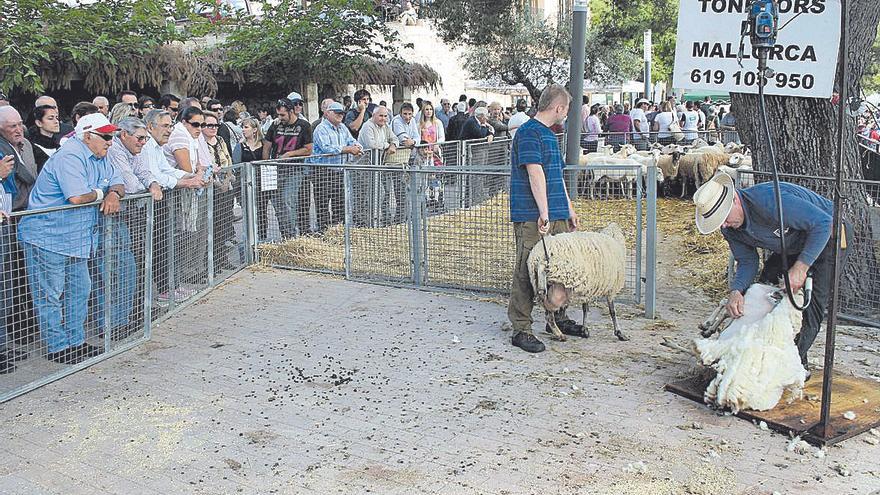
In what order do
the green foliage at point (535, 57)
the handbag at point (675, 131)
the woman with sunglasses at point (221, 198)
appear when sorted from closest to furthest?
1. the woman with sunglasses at point (221, 198)
2. the handbag at point (675, 131)
3. the green foliage at point (535, 57)

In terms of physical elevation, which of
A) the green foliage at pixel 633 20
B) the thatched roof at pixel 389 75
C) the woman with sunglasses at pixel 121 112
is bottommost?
the woman with sunglasses at pixel 121 112

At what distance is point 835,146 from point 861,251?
0.97 metres

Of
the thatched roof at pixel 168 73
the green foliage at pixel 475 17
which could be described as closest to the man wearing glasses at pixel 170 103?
the thatched roof at pixel 168 73

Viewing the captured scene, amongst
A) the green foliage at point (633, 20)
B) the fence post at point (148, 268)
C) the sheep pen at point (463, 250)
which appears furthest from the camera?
the green foliage at point (633, 20)

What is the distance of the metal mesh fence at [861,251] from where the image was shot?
7133 mm

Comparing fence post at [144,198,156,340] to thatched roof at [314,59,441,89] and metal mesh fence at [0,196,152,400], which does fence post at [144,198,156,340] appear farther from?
thatched roof at [314,59,441,89]

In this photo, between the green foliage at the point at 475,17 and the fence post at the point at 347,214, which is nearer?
the fence post at the point at 347,214

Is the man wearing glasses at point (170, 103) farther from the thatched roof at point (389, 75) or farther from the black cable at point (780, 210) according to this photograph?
the black cable at point (780, 210)

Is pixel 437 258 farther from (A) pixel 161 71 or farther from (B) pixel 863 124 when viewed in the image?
(B) pixel 863 124

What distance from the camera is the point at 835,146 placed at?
284 inches

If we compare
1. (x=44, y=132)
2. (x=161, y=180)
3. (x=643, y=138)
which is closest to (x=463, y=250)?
(x=161, y=180)

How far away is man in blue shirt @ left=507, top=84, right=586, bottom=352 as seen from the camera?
620 centimetres

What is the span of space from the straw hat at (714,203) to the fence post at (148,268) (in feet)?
14.1

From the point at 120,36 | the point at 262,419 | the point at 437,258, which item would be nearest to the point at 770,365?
the point at 262,419
